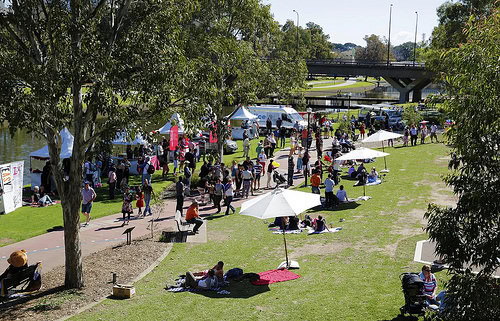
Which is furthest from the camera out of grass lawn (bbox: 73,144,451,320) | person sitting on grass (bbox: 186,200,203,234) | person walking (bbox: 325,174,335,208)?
person walking (bbox: 325,174,335,208)

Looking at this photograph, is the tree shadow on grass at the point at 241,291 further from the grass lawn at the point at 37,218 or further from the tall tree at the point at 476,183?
the grass lawn at the point at 37,218

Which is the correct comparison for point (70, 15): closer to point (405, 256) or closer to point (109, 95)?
point (109, 95)

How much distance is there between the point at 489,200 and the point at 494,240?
0.62 meters

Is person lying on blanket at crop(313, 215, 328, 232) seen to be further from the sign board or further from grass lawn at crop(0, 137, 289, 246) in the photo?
the sign board

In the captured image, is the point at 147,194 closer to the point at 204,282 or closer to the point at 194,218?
the point at 194,218

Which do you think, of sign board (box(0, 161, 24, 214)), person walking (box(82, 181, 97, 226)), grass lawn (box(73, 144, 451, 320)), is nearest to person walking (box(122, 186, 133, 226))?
person walking (box(82, 181, 97, 226))

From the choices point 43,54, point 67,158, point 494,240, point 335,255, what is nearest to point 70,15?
point 43,54

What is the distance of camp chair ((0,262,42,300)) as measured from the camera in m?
14.1

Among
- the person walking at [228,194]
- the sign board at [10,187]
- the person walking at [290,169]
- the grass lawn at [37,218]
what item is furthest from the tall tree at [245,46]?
the sign board at [10,187]

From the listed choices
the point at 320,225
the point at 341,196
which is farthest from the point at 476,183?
the point at 341,196

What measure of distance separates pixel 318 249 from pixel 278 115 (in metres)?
33.9

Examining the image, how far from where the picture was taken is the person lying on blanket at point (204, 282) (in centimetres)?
1418

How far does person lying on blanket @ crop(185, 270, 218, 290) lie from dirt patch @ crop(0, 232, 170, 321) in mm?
2091

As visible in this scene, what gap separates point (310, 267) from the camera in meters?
15.4
